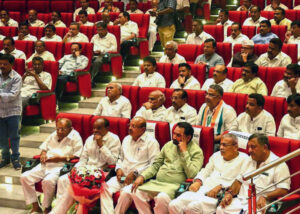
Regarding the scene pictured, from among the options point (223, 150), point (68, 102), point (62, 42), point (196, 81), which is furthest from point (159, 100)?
point (62, 42)

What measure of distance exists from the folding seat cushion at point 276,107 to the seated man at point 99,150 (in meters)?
1.01

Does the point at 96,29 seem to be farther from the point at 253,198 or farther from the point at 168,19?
the point at 253,198

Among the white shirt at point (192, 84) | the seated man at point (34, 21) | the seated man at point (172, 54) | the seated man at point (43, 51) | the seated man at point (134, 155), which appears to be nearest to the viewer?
the seated man at point (134, 155)

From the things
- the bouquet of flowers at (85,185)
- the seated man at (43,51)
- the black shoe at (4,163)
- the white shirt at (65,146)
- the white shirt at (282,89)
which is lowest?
Answer: the black shoe at (4,163)

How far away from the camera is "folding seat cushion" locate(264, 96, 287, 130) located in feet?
11.6

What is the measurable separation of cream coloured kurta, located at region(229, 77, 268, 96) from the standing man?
1.55 m

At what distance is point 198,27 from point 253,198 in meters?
3.07

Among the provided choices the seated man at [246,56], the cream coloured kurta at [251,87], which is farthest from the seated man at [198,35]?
the cream coloured kurta at [251,87]

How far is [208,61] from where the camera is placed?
15.0 ft

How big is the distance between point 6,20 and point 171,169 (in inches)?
156

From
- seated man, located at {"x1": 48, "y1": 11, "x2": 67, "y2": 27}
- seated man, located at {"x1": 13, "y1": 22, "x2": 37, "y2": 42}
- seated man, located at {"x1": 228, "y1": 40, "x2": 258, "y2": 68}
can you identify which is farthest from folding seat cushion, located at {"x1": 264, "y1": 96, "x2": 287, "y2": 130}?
seated man, located at {"x1": 48, "y1": 11, "x2": 67, "y2": 27}

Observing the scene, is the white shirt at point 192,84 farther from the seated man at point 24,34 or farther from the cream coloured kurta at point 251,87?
the seated man at point 24,34

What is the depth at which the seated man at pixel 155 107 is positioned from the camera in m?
3.74

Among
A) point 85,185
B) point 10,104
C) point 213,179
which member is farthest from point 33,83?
point 213,179
